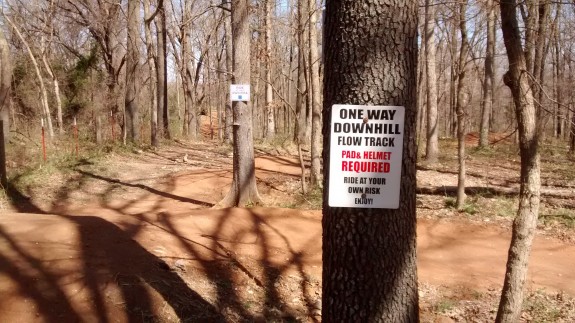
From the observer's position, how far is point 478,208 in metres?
9.65

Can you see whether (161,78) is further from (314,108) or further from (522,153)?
(522,153)

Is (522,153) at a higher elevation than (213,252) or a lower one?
higher

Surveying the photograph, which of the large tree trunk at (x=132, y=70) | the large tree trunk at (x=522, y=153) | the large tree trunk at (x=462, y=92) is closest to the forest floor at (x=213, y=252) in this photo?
the large tree trunk at (x=462, y=92)

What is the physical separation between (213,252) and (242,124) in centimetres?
326

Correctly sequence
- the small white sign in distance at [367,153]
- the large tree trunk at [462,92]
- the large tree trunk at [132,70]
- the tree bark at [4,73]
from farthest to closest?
the large tree trunk at [132,70], the tree bark at [4,73], the large tree trunk at [462,92], the small white sign in distance at [367,153]

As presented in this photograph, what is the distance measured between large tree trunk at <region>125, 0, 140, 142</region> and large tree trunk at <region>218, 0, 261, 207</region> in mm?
12293

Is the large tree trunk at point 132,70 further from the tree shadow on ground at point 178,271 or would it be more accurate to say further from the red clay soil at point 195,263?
the tree shadow on ground at point 178,271

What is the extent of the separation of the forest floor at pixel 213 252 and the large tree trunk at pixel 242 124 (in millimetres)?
644

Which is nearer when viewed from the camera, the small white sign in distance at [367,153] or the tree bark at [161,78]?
the small white sign in distance at [367,153]

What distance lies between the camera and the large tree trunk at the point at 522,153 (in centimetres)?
415

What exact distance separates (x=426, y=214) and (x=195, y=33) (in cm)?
2876

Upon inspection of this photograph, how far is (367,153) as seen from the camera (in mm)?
2428

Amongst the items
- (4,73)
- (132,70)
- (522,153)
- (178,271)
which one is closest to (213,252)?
(178,271)

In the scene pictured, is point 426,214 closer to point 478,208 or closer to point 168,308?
point 478,208
